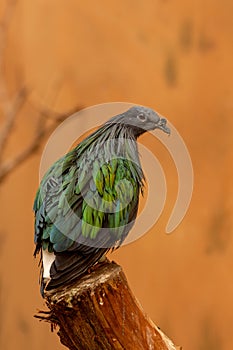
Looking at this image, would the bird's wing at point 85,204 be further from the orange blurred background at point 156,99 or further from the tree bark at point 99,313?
the orange blurred background at point 156,99

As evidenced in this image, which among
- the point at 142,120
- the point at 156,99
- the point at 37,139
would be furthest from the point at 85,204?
the point at 156,99

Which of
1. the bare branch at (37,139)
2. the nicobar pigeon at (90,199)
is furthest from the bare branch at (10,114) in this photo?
the nicobar pigeon at (90,199)

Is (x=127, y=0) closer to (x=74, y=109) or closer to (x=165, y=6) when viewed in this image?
(x=165, y=6)

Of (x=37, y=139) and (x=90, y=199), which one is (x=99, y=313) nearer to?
(x=90, y=199)

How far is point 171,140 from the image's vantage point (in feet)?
3.36

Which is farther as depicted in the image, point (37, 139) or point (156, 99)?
point (156, 99)

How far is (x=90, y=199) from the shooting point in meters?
0.94

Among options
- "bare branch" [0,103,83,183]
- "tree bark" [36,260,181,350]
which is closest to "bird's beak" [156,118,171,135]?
"tree bark" [36,260,181,350]

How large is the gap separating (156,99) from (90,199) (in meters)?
1.19

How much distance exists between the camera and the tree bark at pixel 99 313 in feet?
3.07

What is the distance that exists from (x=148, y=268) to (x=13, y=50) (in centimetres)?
75

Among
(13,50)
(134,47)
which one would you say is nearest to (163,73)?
(134,47)

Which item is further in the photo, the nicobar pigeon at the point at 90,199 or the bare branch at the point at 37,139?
the bare branch at the point at 37,139

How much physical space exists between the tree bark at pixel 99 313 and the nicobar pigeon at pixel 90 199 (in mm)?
28
